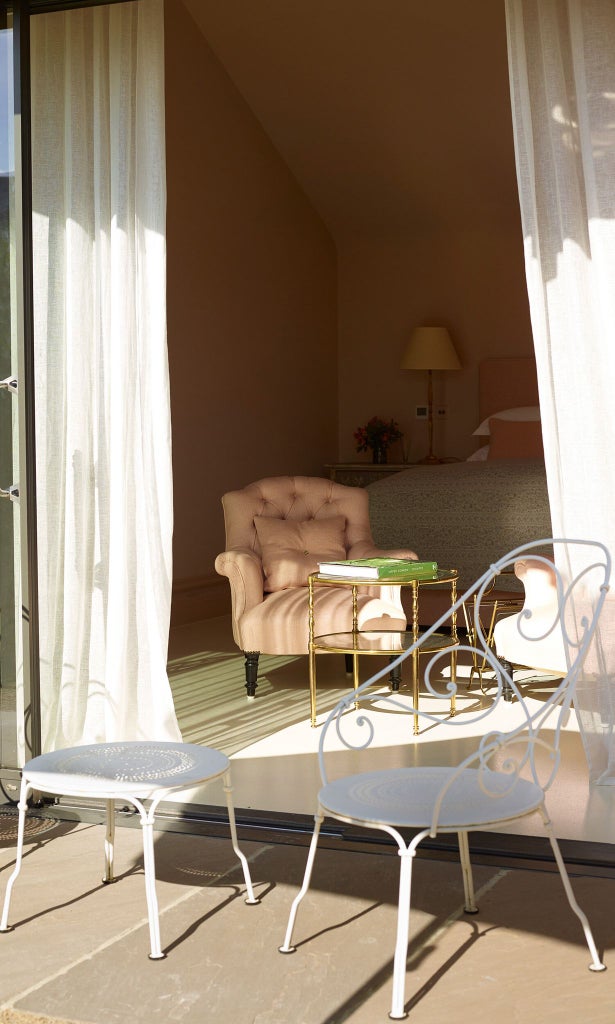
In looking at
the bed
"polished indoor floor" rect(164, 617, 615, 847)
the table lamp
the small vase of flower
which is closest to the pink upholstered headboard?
the table lamp

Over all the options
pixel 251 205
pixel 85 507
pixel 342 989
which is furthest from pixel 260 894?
pixel 251 205

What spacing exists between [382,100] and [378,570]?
3.96 m

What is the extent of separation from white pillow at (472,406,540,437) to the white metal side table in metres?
5.20

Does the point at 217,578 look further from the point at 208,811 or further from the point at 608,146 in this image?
the point at 608,146

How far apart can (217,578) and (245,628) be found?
7.67 ft

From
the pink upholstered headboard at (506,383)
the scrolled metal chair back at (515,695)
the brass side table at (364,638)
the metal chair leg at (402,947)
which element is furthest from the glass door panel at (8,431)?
the pink upholstered headboard at (506,383)

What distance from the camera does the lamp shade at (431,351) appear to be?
26.5ft

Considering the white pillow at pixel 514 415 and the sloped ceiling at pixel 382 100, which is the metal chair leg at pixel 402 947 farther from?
the white pillow at pixel 514 415

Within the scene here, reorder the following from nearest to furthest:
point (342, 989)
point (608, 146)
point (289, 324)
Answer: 1. point (342, 989)
2. point (608, 146)
3. point (289, 324)

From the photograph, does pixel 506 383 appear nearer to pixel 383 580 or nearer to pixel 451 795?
pixel 383 580

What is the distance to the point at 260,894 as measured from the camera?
2.61 meters

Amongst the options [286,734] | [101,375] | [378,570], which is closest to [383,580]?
[378,570]

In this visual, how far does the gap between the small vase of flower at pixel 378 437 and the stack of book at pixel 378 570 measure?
3.85m

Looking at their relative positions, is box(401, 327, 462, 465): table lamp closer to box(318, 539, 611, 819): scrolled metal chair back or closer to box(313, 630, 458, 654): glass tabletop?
box(318, 539, 611, 819): scrolled metal chair back
